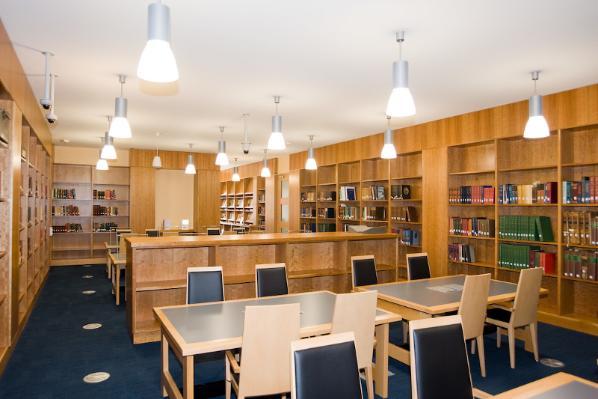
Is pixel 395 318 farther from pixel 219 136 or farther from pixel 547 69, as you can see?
pixel 219 136

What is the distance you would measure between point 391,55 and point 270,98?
2099 mm

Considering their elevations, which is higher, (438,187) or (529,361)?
(438,187)

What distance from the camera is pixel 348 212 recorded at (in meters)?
9.34

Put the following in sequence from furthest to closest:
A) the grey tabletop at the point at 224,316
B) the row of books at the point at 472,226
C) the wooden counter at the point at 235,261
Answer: the row of books at the point at 472,226
the wooden counter at the point at 235,261
the grey tabletop at the point at 224,316

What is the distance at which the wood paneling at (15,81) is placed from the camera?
3.59 m

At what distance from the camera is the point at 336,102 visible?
19.5 ft

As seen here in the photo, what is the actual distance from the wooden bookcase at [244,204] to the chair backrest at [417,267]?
8.09 meters

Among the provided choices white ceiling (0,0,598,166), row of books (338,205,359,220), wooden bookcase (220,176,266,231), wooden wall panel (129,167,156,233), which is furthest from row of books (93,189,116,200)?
row of books (338,205,359,220)

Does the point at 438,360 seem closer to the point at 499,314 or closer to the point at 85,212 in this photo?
the point at 499,314

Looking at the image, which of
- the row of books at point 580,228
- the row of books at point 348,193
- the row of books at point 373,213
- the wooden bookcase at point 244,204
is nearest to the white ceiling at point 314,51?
the row of books at point 580,228

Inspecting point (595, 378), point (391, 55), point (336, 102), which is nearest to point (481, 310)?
point (595, 378)

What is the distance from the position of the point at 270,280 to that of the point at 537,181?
4.12 meters

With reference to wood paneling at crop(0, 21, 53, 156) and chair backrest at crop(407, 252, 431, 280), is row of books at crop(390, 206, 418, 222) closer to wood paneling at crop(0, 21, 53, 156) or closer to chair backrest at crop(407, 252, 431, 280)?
chair backrest at crop(407, 252, 431, 280)

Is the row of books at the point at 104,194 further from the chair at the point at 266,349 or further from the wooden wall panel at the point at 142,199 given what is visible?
the chair at the point at 266,349
